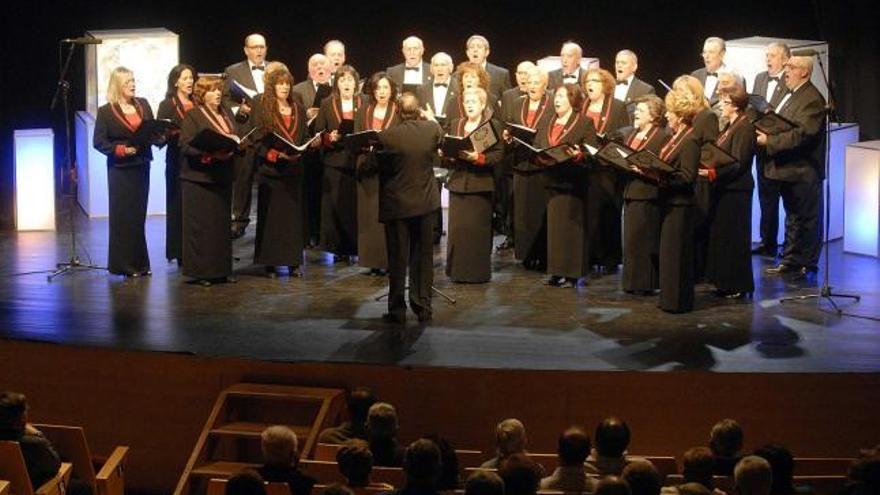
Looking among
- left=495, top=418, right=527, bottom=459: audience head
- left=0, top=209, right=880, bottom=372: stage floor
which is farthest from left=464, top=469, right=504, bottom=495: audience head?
left=0, top=209, right=880, bottom=372: stage floor

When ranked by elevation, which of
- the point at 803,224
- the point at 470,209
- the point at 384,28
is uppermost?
the point at 384,28

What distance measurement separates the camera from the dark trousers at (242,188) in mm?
12391

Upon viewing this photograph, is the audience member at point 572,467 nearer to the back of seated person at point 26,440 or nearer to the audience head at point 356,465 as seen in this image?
the audience head at point 356,465

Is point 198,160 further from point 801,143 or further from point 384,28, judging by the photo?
point 384,28

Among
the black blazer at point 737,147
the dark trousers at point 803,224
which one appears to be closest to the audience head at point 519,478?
the black blazer at point 737,147

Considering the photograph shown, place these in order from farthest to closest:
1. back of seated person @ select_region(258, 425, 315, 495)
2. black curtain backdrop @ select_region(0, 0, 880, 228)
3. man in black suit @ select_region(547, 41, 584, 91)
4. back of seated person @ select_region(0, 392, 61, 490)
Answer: black curtain backdrop @ select_region(0, 0, 880, 228)
man in black suit @ select_region(547, 41, 584, 91)
back of seated person @ select_region(0, 392, 61, 490)
back of seated person @ select_region(258, 425, 315, 495)

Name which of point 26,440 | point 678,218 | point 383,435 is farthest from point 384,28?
point 26,440

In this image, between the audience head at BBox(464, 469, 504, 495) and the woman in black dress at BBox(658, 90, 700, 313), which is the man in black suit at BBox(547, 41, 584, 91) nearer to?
the woman in black dress at BBox(658, 90, 700, 313)

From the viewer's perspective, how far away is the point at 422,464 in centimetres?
602

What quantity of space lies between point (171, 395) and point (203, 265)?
2.25m

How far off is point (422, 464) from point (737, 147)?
16.4 feet

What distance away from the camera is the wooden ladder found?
813cm

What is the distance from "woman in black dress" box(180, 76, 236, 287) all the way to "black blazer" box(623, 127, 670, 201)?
2850mm

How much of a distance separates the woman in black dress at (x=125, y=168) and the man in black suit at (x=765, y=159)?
15.8 feet
